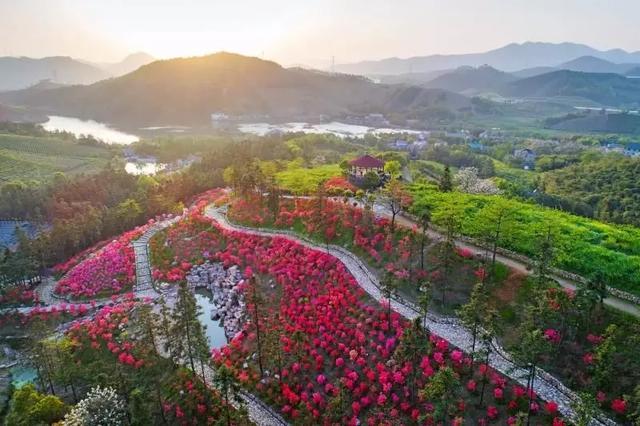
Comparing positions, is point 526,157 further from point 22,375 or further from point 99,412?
point 99,412

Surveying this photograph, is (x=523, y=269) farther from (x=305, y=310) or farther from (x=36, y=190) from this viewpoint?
(x=36, y=190)

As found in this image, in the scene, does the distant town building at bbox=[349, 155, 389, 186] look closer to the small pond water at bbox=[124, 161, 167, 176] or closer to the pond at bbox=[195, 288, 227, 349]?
the pond at bbox=[195, 288, 227, 349]

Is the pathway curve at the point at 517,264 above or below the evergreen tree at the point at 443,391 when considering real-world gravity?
above

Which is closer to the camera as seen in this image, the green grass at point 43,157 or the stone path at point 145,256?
the stone path at point 145,256

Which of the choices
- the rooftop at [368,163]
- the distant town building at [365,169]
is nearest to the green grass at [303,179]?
the distant town building at [365,169]

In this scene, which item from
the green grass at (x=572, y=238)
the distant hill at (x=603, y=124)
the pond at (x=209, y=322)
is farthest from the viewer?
the distant hill at (x=603, y=124)

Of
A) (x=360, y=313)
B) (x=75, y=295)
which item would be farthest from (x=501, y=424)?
(x=75, y=295)

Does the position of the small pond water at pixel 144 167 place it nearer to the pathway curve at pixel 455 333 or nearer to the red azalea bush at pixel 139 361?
the red azalea bush at pixel 139 361
